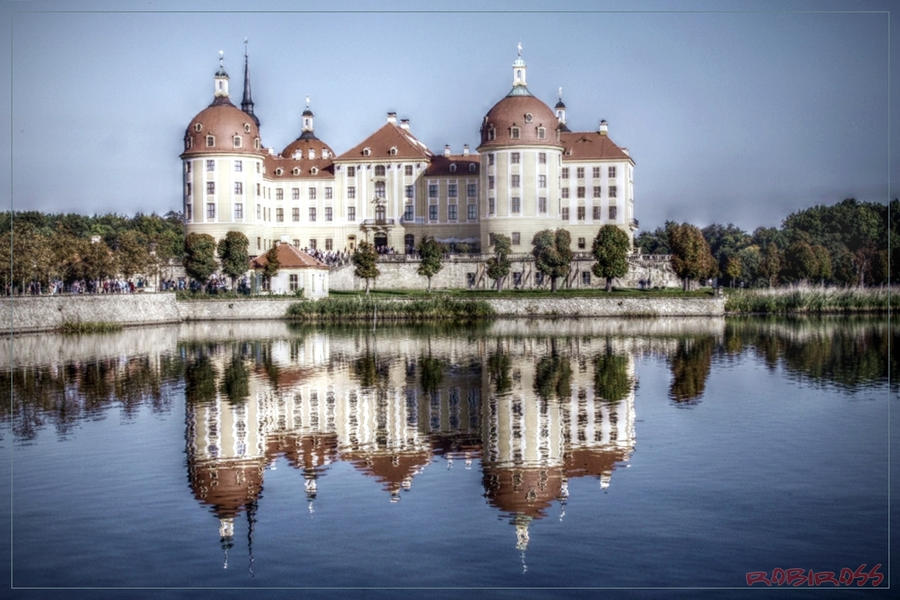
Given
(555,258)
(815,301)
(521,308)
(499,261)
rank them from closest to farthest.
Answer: (521,308) < (815,301) < (555,258) < (499,261)

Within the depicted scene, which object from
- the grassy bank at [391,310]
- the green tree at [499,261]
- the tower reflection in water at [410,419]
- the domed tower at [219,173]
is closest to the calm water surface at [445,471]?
the tower reflection in water at [410,419]

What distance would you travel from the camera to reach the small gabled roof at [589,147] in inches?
2884

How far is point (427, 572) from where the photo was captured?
1320cm

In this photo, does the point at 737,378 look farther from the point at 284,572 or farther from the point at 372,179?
the point at 372,179

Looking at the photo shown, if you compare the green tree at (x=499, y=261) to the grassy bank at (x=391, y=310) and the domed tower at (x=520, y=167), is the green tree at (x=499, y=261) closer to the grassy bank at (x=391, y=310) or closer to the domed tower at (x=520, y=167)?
the domed tower at (x=520, y=167)

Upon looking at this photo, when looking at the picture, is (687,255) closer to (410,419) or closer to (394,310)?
(394,310)

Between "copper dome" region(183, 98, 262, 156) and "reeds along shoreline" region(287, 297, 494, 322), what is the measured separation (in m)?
17.7

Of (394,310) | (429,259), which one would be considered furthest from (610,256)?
(394,310)

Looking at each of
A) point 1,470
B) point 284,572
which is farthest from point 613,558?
point 1,470

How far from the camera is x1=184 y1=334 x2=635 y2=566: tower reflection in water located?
697 inches

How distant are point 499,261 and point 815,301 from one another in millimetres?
16597

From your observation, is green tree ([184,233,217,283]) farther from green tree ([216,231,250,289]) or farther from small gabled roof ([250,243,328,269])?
small gabled roof ([250,243,328,269])

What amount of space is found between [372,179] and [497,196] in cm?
944

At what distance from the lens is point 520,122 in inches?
2665
